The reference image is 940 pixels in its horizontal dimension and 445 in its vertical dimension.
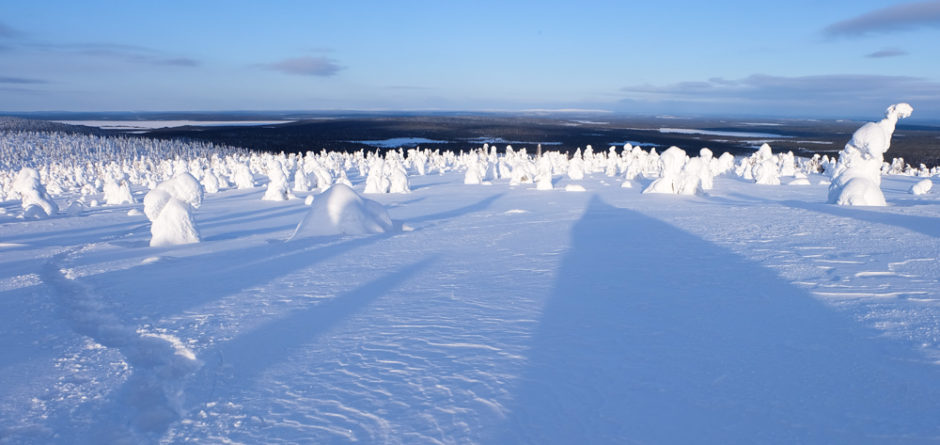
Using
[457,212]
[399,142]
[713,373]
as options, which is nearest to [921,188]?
[457,212]

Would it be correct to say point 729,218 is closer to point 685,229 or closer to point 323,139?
point 685,229

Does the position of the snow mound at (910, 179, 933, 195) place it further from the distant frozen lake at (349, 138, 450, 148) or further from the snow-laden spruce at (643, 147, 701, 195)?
the distant frozen lake at (349, 138, 450, 148)

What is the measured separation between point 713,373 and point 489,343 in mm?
2031

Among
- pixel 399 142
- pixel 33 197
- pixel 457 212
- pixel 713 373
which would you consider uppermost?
pixel 399 142

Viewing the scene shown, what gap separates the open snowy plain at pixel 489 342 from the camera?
12.4 ft

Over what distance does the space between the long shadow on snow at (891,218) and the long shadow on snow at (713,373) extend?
21.2ft

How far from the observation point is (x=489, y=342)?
534 centimetres

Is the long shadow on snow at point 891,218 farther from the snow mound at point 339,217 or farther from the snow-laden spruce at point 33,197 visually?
the snow-laden spruce at point 33,197

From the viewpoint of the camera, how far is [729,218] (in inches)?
549

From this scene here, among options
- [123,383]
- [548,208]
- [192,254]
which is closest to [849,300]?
[123,383]

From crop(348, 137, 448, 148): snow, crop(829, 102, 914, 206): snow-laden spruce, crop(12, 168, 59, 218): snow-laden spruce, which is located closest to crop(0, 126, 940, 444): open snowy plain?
crop(829, 102, 914, 206): snow-laden spruce

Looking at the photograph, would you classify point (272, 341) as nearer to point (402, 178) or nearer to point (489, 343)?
point (489, 343)

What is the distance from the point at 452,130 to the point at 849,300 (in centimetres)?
15511

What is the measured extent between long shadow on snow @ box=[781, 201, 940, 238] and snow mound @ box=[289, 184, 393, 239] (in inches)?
459
